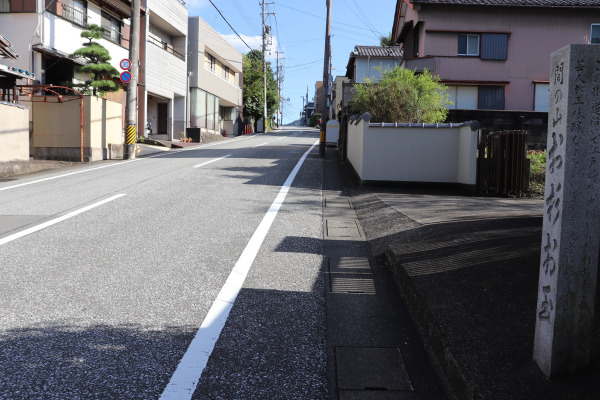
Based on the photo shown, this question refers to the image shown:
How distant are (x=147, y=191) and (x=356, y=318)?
280 inches

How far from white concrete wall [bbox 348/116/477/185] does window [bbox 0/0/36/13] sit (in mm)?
14655

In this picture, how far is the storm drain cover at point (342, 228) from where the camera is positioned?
732cm

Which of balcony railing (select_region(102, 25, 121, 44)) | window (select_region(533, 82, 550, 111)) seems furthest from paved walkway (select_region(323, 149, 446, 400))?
balcony railing (select_region(102, 25, 121, 44))

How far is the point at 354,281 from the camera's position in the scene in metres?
5.15

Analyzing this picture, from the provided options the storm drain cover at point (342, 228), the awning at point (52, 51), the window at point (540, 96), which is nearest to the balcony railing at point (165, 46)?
the awning at point (52, 51)

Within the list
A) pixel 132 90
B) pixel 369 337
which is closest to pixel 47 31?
pixel 132 90

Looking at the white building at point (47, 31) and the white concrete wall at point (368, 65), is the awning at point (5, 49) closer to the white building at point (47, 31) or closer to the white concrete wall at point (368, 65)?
the white building at point (47, 31)

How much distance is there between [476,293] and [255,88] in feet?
203

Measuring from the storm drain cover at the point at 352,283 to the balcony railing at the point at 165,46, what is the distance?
29117 mm

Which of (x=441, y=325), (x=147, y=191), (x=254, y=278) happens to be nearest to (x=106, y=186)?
(x=147, y=191)

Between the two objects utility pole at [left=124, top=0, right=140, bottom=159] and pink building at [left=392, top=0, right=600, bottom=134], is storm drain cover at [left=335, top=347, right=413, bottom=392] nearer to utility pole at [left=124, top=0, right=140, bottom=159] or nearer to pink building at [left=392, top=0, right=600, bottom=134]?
utility pole at [left=124, top=0, right=140, bottom=159]

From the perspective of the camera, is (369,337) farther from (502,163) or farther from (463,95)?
(463,95)

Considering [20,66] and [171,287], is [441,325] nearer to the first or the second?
[171,287]

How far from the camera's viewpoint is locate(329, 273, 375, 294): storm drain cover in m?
4.87
